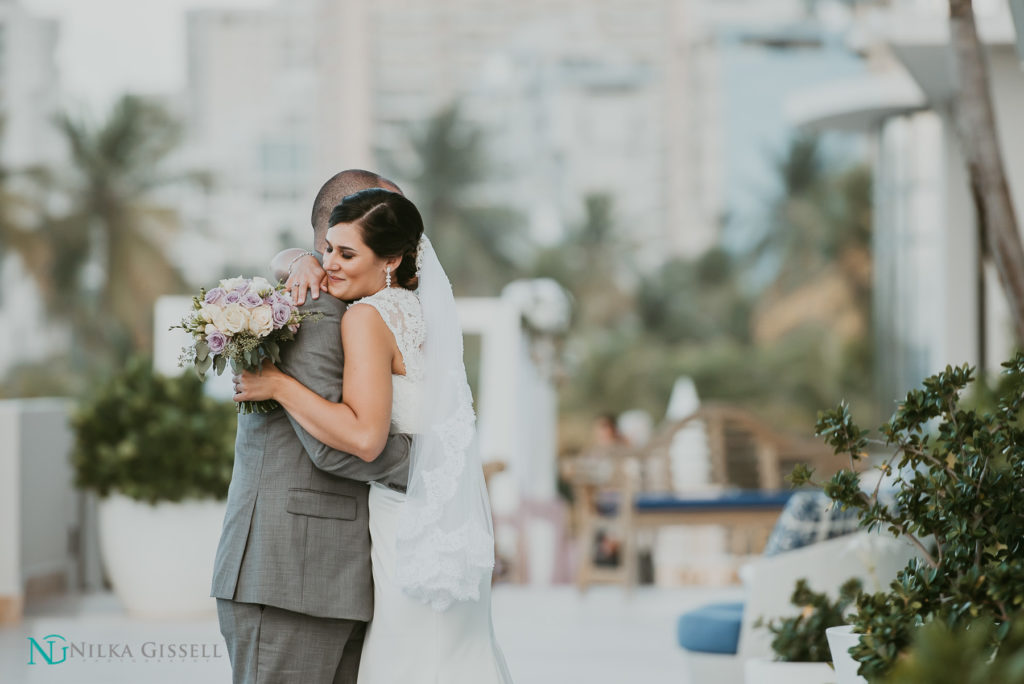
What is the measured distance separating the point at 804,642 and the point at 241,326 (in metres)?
2.09

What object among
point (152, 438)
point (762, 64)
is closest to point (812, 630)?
point (152, 438)

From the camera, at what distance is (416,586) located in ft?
9.75

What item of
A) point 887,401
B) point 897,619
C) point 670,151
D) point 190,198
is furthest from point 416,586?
point 670,151

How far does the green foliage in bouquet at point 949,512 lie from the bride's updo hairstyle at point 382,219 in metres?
1.02

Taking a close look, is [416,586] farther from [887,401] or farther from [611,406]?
[611,406]

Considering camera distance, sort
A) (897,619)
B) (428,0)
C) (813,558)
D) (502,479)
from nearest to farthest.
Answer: (897,619)
(813,558)
(502,479)
(428,0)

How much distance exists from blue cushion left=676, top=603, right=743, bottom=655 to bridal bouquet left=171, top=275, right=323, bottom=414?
2.55m

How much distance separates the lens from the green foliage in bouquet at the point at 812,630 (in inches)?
159

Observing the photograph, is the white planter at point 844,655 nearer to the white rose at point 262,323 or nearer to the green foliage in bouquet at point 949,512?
the green foliage in bouquet at point 949,512

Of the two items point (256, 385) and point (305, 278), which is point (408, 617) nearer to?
point (256, 385)

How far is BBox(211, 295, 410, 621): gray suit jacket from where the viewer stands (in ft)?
9.46

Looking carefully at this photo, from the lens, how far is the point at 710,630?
16.4 ft

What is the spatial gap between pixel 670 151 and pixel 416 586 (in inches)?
1708

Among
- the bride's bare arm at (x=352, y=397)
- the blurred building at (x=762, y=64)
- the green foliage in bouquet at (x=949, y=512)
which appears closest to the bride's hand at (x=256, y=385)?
the bride's bare arm at (x=352, y=397)
